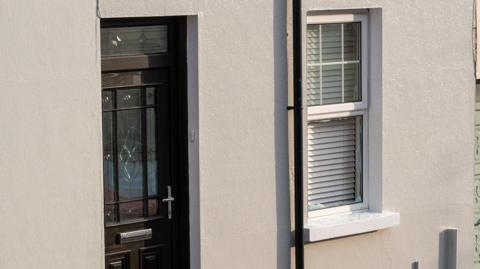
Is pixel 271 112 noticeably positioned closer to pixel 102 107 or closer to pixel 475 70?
pixel 102 107

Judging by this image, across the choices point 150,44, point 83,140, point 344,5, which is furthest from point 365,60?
point 83,140

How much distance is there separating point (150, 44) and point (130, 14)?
21.2 inches

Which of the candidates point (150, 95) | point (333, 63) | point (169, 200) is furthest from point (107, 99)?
point (333, 63)

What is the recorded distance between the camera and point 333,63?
423 inches

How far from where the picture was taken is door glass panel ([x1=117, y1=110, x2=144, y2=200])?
9.52 metres

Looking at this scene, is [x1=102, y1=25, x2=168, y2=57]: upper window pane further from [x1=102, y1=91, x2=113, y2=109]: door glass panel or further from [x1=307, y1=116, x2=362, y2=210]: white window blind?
[x1=307, y1=116, x2=362, y2=210]: white window blind

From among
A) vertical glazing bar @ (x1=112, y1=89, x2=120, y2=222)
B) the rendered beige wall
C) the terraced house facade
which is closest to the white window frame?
the terraced house facade

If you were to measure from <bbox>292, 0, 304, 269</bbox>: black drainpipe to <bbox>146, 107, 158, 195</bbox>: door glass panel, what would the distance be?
1.12m

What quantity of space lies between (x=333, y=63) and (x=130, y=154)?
2069mm

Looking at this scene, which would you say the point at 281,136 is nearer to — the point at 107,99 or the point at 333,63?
the point at 333,63

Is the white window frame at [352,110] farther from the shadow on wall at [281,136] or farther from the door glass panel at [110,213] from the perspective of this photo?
the door glass panel at [110,213]

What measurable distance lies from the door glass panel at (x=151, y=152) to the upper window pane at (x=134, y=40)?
0.46 metres

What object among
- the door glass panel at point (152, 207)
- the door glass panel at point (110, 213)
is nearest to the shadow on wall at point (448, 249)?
the door glass panel at point (152, 207)

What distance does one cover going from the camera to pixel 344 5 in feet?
34.5
